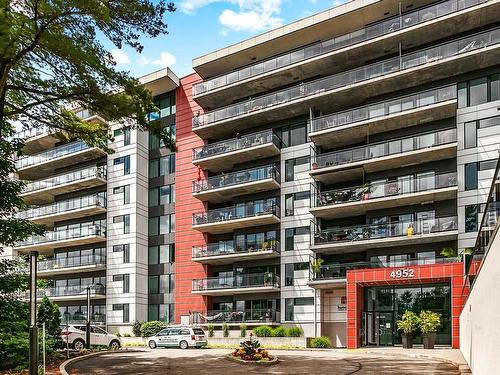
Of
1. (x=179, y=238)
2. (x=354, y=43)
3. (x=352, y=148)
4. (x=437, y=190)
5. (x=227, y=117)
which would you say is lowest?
(x=179, y=238)

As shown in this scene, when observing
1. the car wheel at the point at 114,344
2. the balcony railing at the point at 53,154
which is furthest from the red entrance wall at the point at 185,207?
the car wheel at the point at 114,344

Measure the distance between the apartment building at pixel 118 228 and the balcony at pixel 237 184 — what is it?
17.7 feet

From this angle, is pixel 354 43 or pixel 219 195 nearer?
pixel 354 43

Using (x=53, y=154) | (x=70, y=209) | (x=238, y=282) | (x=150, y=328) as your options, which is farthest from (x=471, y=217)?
(x=53, y=154)

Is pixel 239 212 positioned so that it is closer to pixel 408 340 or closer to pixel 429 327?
pixel 408 340

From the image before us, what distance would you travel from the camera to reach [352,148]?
36.7 metres

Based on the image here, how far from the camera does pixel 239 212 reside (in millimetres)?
41594

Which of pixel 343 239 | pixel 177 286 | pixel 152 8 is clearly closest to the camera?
pixel 152 8

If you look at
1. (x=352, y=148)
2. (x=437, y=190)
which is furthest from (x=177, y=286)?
(x=437, y=190)

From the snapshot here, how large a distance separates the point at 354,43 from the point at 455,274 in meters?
17.3

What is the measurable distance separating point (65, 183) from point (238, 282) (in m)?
22.5

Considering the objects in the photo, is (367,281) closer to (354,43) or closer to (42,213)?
(354,43)

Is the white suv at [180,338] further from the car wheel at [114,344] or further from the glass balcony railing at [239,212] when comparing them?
the glass balcony railing at [239,212]

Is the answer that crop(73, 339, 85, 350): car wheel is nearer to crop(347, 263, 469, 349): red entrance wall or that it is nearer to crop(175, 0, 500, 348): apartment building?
crop(175, 0, 500, 348): apartment building
